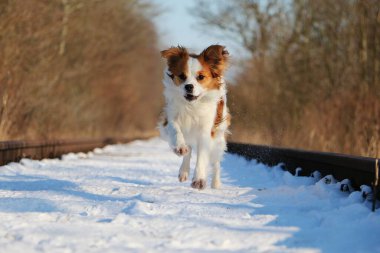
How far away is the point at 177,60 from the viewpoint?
26.0 feet

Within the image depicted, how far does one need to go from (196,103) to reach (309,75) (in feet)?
57.9

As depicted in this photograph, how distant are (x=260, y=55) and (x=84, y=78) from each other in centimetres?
946

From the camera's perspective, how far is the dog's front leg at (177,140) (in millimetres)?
7120

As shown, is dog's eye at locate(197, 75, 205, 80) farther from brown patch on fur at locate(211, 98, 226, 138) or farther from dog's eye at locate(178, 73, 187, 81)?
brown patch on fur at locate(211, 98, 226, 138)

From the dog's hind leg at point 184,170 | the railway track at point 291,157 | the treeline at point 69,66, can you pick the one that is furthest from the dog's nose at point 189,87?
the treeline at point 69,66

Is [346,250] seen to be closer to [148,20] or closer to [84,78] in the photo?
[84,78]

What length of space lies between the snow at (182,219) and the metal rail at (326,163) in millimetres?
194

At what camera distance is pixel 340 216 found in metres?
4.89

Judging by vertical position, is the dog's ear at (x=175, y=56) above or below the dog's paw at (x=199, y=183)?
above

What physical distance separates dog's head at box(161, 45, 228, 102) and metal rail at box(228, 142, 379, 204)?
1517 millimetres

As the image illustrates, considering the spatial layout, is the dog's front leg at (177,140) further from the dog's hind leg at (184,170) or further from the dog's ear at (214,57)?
the dog's ear at (214,57)

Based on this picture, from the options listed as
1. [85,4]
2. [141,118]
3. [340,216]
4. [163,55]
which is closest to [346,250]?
[340,216]

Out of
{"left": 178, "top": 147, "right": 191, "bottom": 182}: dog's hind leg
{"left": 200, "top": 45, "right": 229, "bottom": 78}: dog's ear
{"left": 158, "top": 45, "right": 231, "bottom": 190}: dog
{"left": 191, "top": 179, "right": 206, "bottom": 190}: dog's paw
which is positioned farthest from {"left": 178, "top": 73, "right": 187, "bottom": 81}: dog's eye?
{"left": 191, "top": 179, "right": 206, "bottom": 190}: dog's paw

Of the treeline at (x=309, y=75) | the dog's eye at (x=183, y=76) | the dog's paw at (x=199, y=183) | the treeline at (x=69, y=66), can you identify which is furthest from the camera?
the treeline at (x=69, y=66)
